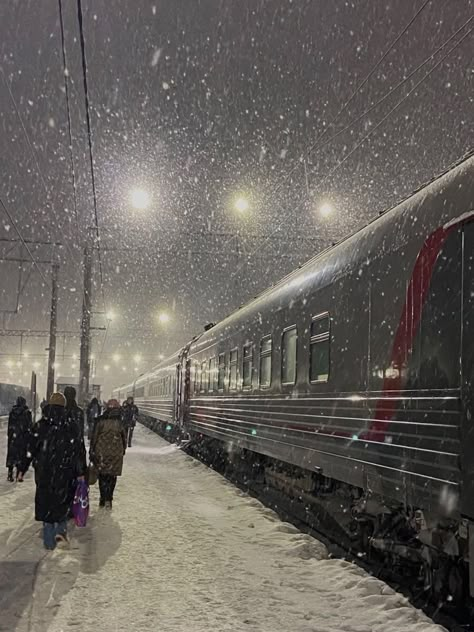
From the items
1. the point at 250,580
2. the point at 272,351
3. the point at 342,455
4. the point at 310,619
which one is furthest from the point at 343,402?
the point at 272,351

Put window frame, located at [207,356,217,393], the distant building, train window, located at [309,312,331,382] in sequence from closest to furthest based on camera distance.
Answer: train window, located at [309,312,331,382]
window frame, located at [207,356,217,393]
the distant building

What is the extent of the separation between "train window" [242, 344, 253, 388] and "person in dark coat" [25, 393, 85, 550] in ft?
16.7

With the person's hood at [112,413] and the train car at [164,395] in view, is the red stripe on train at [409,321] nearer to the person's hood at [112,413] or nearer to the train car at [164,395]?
the person's hood at [112,413]

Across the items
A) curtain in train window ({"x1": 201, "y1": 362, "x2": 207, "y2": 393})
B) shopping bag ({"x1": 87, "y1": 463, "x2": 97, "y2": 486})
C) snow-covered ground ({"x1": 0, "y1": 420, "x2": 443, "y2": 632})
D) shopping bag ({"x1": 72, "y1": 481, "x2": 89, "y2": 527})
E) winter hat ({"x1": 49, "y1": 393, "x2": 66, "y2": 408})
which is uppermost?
curtain in train window ({"x1": 201, "y1": 362, "x2": 207, "y2": 393})

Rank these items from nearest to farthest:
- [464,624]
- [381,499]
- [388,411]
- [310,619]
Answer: [310,619] < [464,624] < [388,411] < [381,499]

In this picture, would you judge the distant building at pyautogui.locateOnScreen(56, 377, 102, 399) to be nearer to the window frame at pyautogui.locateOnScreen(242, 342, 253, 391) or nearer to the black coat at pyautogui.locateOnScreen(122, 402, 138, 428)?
the black coat at pyautogui.locateOnScreen(122, 402, 138, 428)

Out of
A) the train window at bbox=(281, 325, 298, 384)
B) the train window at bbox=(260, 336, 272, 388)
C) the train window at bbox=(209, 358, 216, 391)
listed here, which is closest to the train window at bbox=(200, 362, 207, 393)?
the train window at bbox=(209, 358, 216, 391)

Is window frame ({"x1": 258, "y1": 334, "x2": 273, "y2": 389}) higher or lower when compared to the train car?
higher

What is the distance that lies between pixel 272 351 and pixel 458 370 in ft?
18.0

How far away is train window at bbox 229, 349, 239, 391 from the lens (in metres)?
12.9

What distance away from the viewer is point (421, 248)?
5.46 m

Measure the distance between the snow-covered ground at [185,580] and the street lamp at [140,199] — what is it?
8.47 meters

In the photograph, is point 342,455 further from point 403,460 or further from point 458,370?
point 458,370

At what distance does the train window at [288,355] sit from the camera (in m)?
8.97
